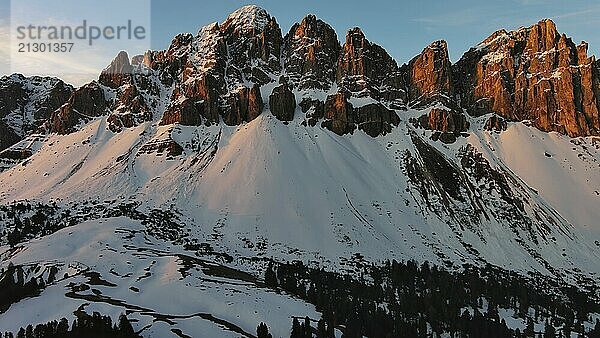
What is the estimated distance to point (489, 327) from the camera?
77938 millimetres

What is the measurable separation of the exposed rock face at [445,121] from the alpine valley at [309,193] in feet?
1.85

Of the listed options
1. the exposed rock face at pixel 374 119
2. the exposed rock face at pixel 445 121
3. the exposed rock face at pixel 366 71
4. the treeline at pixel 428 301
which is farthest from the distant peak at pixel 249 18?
the treeline at pixel 428 301

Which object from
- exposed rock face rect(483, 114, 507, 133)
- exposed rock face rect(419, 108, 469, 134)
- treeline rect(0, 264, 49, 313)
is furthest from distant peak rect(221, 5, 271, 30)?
treeline rect(0, 264, 49, 313)

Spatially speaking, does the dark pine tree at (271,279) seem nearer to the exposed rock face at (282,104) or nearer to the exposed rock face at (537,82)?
the exposed rock face at (282,104)

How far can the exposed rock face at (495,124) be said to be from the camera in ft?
545

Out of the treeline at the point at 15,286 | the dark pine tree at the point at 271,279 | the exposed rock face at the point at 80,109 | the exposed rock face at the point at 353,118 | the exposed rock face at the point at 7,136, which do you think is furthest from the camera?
the exposed rock face at the point at 7,136

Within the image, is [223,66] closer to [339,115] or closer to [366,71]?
[339,115]

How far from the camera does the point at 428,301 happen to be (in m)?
85.8

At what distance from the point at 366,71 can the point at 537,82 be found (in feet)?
177

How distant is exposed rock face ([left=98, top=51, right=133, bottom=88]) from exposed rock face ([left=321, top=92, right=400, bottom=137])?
66613mm

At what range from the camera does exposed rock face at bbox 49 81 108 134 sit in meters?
167

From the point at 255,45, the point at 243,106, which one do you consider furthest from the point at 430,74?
the point at 243,106

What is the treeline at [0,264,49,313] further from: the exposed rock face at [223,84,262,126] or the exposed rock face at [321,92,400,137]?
the exposed rock face at [321,92,400,137]

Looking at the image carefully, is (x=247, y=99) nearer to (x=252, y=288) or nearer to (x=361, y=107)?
(x=361, y=107)
